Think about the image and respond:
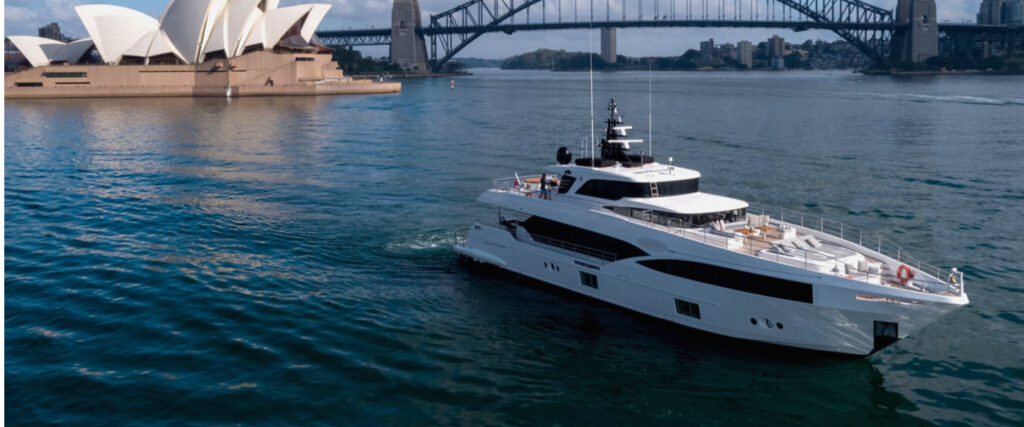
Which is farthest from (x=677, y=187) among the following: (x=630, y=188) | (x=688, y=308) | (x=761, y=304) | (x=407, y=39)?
(x=407, y=39)

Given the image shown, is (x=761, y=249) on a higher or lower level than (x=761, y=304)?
higher

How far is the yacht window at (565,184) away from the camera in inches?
795

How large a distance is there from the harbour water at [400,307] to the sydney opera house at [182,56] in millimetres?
58402

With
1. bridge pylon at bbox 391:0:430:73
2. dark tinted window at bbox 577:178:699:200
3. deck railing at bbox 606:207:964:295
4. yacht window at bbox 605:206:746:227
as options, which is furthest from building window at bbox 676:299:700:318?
bridge pylon at bbox 391:0:430:73

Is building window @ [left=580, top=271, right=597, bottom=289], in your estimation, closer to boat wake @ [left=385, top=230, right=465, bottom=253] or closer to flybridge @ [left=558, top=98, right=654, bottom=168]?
flybridge @ [left=558, top=98, right=654, bottom=168]

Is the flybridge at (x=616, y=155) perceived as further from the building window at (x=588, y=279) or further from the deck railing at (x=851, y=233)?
the deck railing at (x=851, y=233)

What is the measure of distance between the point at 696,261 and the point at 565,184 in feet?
16.2

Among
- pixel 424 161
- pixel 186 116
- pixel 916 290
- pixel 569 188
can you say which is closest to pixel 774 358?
pixel 916 290

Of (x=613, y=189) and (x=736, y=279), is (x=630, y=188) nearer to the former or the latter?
(x=613, y=189)

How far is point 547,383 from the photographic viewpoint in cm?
1441

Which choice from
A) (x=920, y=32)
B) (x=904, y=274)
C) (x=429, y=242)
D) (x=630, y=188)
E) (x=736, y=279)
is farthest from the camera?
(x=920, y=32)

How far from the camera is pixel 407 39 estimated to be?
193375mm

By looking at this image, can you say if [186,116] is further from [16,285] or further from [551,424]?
[551,424]

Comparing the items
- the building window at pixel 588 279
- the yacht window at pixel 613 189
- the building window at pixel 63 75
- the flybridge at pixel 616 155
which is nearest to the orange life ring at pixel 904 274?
the yacht window at pixel 613 189
